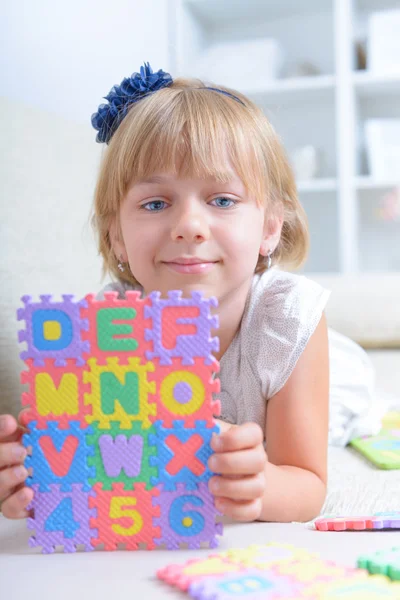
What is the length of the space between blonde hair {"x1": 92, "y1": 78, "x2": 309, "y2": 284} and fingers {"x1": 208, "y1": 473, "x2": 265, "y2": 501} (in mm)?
412

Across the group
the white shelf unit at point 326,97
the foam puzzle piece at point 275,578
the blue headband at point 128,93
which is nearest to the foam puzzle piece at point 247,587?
the foam puzzle piece at point 275,578

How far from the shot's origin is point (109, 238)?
3.70 ft

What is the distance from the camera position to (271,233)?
111cm

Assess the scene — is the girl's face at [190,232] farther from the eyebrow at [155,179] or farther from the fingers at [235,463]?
the fingers at [235,463]

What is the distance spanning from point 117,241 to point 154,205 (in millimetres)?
164

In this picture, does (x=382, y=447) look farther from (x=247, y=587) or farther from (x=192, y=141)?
(x=247, y=587)

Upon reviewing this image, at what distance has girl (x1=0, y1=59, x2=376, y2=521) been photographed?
91 cm

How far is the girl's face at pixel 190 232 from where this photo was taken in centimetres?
92

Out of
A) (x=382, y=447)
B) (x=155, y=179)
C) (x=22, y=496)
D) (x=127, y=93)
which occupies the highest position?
(x=127, y=93)

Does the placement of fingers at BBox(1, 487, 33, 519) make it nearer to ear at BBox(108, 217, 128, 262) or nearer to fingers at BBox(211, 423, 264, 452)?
fingers at BBox(211, 423, 264, 452)

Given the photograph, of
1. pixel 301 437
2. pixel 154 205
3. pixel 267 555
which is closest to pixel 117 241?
pixel 154 205

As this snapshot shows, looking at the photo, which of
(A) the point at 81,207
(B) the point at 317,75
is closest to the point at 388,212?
(B) the point at 317,75

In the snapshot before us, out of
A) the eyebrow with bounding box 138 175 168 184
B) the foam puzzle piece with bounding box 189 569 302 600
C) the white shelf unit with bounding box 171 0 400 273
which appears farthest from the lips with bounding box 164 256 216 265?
the white shelf unit with bounding box 171 0 400 273

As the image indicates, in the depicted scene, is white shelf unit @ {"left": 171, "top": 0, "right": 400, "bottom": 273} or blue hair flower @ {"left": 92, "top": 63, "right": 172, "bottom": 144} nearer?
blue hair flower @ {"left": 92, "top": 63, "right": 172, "bottom": 144}
